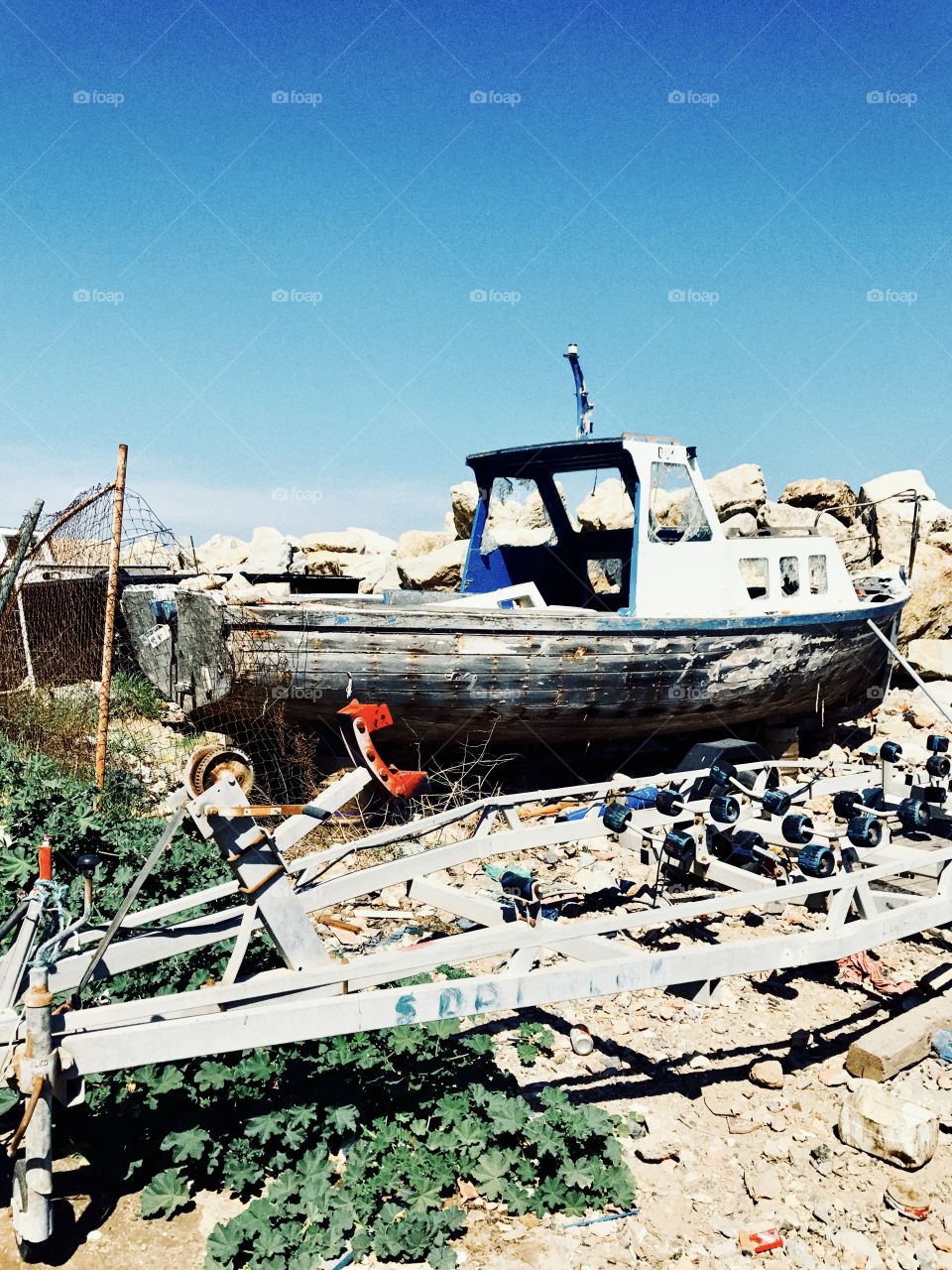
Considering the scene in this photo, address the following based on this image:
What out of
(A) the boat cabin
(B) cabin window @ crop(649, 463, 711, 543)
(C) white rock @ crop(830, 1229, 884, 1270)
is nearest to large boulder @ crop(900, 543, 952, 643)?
(A) the boat cabin

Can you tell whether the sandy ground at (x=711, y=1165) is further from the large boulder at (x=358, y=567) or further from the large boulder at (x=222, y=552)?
the large boulder at (x=222, y=552)

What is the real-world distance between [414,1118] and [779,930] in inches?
126

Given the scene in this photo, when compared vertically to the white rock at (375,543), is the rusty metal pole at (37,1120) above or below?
below

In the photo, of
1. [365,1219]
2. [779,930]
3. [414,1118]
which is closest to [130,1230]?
[365,1219]

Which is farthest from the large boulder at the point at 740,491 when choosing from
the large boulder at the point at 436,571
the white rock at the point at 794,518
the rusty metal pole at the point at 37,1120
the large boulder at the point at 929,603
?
the rusty metal pole at the point at 37,1120

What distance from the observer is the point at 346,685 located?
7.58 m

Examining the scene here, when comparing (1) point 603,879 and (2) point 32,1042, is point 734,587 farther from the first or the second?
(2) point 32,1042

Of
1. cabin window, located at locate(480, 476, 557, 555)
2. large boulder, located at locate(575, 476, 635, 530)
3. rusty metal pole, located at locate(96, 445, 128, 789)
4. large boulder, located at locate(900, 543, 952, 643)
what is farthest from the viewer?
large boulder, located at locate(900, 543, 952, 643)

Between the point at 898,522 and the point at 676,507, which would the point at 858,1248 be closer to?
the point at 676,507

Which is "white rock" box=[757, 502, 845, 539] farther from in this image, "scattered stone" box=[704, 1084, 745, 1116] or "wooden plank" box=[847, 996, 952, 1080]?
"scattered stone" box=[704, 1084, 745, 1116]

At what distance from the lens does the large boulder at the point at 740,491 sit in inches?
663

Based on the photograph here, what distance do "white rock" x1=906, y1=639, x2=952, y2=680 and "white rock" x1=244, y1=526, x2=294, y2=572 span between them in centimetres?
1101

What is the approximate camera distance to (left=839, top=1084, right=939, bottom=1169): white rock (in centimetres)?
350

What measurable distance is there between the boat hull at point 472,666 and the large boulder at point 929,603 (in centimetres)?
612
